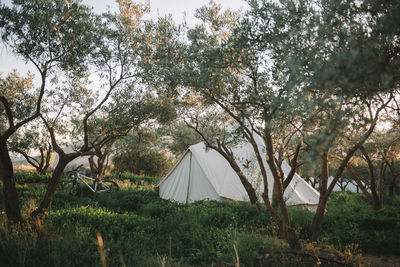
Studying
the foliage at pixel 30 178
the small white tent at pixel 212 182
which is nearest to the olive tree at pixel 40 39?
the small white tent at pixel 212 182

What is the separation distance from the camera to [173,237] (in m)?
5.87

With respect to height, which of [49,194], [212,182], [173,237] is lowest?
[173,237]

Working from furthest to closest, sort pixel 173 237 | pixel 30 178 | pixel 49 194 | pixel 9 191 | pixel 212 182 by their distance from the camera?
pixel 30 178 < pixel 212 182 < pixel 49 194 < pixel 173 237 < pixel 9 191

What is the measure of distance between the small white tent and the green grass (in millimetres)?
1825

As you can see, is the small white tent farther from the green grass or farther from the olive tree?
the olive tree

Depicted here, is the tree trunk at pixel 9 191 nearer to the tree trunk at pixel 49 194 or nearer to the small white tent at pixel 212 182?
the tree trunk at pixel 49 194

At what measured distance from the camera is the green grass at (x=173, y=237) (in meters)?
4.16

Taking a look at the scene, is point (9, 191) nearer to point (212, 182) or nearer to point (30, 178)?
point (212, 182)

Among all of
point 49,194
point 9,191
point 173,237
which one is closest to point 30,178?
point 49,194

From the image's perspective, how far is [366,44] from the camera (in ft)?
9.15

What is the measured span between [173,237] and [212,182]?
4.41m

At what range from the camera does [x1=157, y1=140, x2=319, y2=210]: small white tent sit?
9695 mm

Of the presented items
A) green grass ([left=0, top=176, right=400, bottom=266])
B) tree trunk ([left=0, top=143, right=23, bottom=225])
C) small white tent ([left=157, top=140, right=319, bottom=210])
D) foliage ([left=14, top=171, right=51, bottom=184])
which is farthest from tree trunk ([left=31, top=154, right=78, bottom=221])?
foliage ([left=14, top=171, right=51, bottom=184])

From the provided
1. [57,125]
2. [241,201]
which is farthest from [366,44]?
[57,125]
